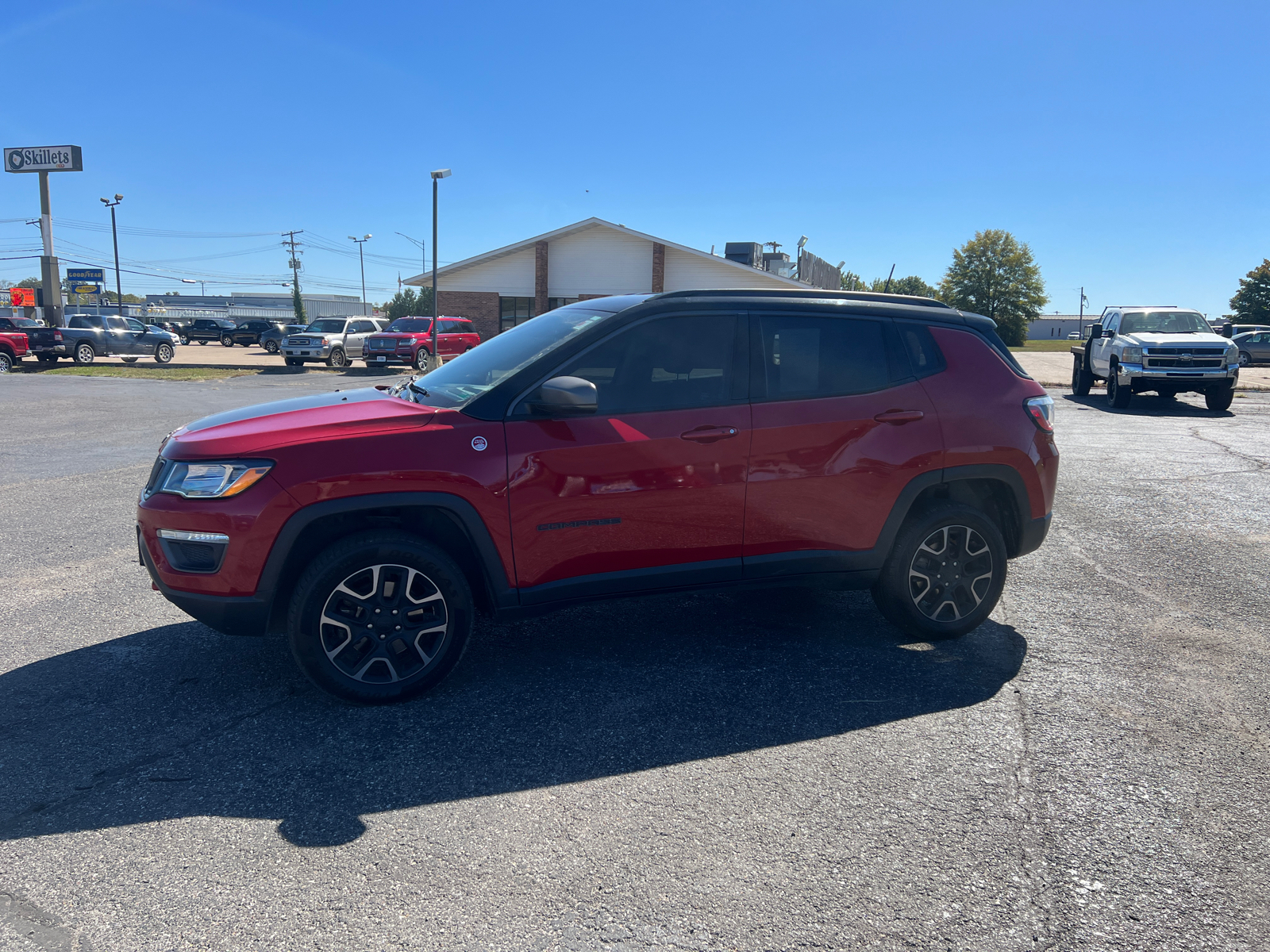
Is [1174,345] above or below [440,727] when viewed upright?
above

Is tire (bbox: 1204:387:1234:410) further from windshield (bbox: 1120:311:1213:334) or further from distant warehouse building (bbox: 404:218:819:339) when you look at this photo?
distant warehouse building (bbox: 404:218:819:339)

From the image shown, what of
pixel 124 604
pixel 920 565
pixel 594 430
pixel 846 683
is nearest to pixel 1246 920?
pixel 846 683

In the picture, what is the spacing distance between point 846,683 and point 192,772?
2853mm

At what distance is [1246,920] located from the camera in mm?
2568

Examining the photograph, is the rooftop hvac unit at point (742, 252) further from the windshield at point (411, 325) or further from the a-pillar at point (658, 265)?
the windshield at point (411, 325)

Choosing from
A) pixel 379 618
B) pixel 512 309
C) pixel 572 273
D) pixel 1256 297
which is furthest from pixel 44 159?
pixel 1256 297

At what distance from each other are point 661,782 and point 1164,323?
19.0 metres

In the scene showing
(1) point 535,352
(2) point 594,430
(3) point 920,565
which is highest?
(1) point 535,352

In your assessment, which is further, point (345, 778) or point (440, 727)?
point (440, 727)

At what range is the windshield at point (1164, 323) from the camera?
17.9 metres

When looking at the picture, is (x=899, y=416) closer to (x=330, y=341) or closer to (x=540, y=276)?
(x=330, y=341)

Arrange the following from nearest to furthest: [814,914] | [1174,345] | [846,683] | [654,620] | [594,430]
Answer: [814,914] < [594,430] < [846,683] < [654,620] < [1174,345]

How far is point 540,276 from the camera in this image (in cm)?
3969

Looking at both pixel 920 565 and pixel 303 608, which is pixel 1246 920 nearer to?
pixel 920 565
